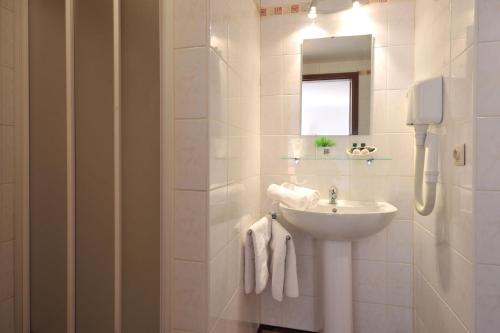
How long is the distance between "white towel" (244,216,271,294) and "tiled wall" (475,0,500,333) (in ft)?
2.81

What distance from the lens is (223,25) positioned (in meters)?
1.09

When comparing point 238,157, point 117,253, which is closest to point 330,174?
point 238,157

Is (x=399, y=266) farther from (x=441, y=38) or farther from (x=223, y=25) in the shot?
(x=223, y=25)

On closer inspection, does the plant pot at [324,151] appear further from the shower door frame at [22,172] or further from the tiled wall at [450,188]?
the shower door frame at [22,172]

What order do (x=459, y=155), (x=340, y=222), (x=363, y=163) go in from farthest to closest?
(x=363, y=163) → (x=340, y=222) → (x=459, y=155)

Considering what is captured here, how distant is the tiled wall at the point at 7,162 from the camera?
86cm

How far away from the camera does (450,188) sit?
108 centimetres

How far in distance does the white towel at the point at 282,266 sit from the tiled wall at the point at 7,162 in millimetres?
1120

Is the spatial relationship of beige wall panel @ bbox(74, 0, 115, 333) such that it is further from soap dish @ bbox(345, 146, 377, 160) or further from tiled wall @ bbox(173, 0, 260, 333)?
soap dish @ bbox(345, 146, 377, 160)

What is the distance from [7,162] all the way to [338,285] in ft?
5.05

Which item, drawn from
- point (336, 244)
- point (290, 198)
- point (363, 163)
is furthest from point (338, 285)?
point (363, 163)

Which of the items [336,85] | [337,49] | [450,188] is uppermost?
[337,49]

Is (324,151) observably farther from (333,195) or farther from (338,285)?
(338,285)

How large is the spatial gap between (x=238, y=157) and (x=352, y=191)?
77 centimetres
